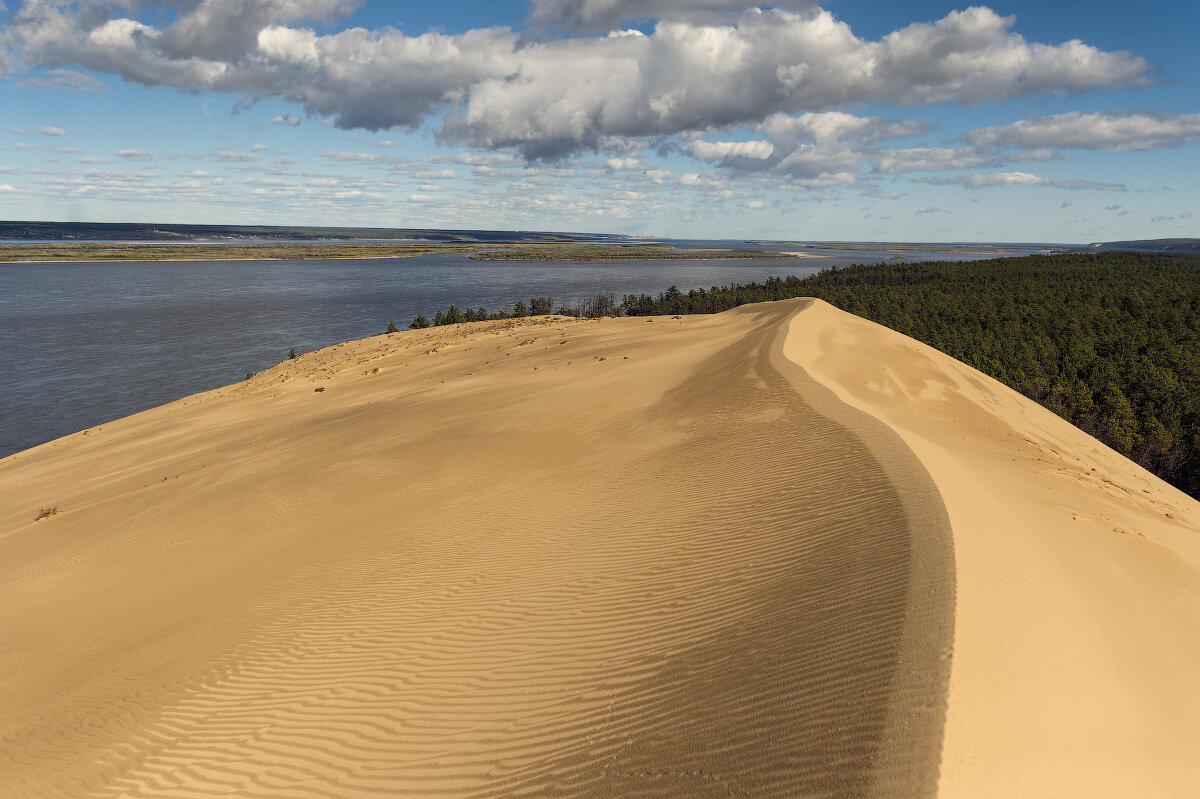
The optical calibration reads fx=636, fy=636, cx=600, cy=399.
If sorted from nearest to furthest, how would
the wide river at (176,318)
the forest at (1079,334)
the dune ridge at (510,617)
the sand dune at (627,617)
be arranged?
the sand dune at (627,617) → the dune ridge at (510,617) → the forest at (1079,334) → the wide river at (176,318)

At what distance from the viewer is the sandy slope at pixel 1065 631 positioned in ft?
14.0

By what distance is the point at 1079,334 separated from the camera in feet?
172

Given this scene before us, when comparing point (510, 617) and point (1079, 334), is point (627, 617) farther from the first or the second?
point (1079, 334)

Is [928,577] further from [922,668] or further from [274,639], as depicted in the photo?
[274,639]

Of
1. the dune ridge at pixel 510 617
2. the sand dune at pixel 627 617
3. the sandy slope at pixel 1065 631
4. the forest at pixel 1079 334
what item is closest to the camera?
the sandy slope at pixel 1065 631

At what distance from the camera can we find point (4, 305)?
8838 centimetres

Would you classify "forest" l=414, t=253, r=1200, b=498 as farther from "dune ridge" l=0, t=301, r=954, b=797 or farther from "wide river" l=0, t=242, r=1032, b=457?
"dune ridge" l=0, t=301, r=954, b=797

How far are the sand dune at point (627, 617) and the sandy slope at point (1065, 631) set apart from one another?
0.03 metres

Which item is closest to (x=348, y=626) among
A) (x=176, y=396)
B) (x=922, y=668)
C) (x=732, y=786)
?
(x=732, y=786)

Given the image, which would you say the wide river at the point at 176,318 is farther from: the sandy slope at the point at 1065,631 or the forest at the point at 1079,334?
the sandy slope at the point at 1065,631

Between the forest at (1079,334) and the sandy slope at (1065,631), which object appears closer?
the sandy slope at (1065,631)

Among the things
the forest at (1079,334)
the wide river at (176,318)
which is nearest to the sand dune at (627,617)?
the forest at (1079,334)

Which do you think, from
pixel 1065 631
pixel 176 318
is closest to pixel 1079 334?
pixel 1065 631

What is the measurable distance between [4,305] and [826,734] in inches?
4724
